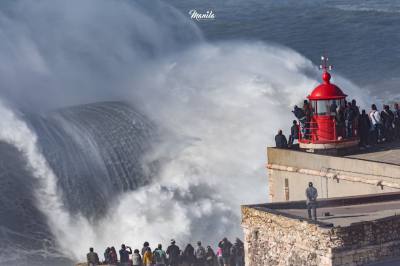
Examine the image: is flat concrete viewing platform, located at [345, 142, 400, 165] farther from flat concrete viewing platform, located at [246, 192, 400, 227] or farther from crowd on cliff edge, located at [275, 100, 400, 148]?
flat concrete viewing platform, located at [246, 192, 400, 227]

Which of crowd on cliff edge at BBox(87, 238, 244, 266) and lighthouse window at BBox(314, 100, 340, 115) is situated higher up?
lighthouse window at BBox(314, 100, 340, 115)

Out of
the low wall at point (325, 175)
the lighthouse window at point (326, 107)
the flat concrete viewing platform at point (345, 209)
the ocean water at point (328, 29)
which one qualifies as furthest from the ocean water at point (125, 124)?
the flat concrete viewing platform at point (345, 209)

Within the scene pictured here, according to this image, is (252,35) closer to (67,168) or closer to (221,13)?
(221,13)

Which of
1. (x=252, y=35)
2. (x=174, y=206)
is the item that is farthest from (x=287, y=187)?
(x=252, y=35)

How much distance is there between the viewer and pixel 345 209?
20453 mm

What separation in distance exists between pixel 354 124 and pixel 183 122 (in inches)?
541

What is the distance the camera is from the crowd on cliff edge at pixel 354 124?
82.2 feet

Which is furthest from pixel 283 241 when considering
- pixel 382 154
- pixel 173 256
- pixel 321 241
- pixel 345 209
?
pixel 382 154

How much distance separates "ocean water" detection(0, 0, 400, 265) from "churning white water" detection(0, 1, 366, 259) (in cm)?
5

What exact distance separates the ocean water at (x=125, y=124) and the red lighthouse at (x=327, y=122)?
5145mm

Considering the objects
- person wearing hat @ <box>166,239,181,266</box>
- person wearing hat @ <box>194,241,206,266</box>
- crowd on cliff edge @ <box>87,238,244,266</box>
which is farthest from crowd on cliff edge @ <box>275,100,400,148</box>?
person wearing hat @ <box>166,239,181,266</box>

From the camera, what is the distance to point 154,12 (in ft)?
230

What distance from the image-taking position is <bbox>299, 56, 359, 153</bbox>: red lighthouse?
82.0ft

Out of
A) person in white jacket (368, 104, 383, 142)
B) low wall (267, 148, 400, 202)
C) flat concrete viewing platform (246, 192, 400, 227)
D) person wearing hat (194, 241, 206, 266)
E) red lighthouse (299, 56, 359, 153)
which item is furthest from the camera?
person in white jacket (368, 104, 383, 142)
